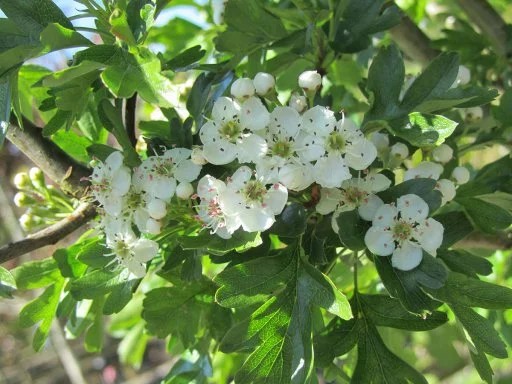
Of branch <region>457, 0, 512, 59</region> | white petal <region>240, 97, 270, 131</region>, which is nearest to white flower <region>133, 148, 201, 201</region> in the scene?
white petal <region>240, 97, 270, 131</region>

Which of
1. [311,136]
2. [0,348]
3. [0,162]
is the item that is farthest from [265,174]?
[0,348]

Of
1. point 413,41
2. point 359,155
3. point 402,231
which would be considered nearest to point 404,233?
point 402,231

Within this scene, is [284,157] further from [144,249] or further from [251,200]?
[144,249]

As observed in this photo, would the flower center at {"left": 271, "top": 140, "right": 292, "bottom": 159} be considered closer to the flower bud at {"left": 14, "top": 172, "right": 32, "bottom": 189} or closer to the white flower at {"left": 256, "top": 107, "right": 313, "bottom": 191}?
the white flower at {"left": 256, "top": 107, "right": 313, "bottom": 191}

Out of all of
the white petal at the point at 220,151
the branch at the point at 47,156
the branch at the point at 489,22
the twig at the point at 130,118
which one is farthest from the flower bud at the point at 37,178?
the branch at the point at 489,22

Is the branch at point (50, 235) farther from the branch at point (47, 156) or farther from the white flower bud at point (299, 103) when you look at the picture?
the white flower bud at point (299, 103)

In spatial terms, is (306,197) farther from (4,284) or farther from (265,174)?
(4,284)

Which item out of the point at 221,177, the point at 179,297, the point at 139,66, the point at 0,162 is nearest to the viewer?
the point at 139,66
